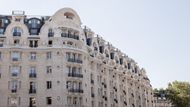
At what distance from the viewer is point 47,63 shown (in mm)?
67438

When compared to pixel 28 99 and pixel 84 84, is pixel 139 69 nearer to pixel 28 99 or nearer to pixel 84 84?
pixel 84 84

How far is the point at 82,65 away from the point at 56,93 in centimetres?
794

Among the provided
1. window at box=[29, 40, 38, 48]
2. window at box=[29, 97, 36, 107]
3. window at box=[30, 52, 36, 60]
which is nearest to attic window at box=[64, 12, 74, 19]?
window at box=[29, 40, 38, 48]

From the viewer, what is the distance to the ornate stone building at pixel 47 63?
6538cm

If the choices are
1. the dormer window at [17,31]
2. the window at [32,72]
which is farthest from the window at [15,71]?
the dormer window at [17,31]

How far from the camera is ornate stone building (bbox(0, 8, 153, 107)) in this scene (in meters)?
65.4

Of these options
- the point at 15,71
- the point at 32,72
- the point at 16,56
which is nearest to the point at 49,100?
the point at 32,72

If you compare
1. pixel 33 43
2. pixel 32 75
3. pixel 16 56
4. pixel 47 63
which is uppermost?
pixel 33 43

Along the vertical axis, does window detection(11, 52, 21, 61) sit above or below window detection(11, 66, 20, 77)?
above

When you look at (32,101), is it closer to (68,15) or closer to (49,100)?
(49,100)

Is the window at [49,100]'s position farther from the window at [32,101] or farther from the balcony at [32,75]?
the balcony at [32,75]

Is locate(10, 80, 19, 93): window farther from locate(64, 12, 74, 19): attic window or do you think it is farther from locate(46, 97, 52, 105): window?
locate(64, 12, 74, 19): attic window

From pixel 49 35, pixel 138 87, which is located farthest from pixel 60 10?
pixel 138 87

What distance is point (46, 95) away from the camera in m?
65.5
